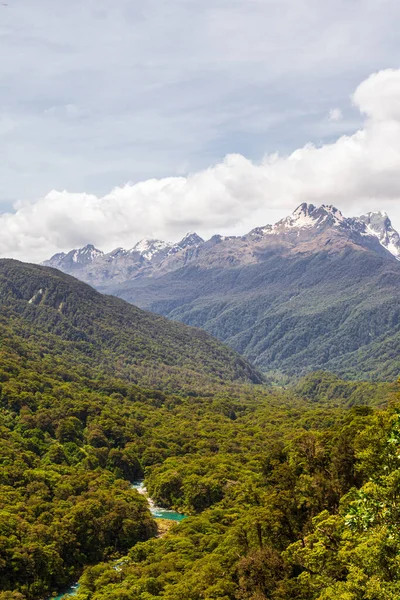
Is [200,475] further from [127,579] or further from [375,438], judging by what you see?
[375,438]

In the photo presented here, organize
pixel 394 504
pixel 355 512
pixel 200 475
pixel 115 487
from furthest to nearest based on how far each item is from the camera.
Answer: pixel 200 475 → pixel 115 487 → pixel 394 504 → pixel 355 512

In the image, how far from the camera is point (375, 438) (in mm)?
51094

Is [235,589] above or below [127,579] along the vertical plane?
above

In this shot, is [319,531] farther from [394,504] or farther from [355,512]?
[355,512]

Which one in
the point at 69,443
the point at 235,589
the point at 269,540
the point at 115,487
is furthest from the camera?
the point at 69,443

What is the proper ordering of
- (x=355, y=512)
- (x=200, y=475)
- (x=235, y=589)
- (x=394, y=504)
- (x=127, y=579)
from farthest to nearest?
1. (x=200, y=475)
2. (x=127, y=579)
3. (x=235, y=589)
4. (x=394, y=504)
5. (x=355, y=512)

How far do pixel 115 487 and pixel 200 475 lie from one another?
2755 centimetres

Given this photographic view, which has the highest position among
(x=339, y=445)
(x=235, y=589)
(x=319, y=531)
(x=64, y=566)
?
(x=339, y=445)

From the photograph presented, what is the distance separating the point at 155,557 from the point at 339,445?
4715 cm

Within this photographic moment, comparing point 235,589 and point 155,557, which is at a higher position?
point 235,589

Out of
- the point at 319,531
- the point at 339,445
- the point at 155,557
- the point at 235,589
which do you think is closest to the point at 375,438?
the point at 319,531

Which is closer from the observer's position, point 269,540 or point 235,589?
point 235,589

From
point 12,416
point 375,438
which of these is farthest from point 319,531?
point 12,416

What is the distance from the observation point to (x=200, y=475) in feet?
513
